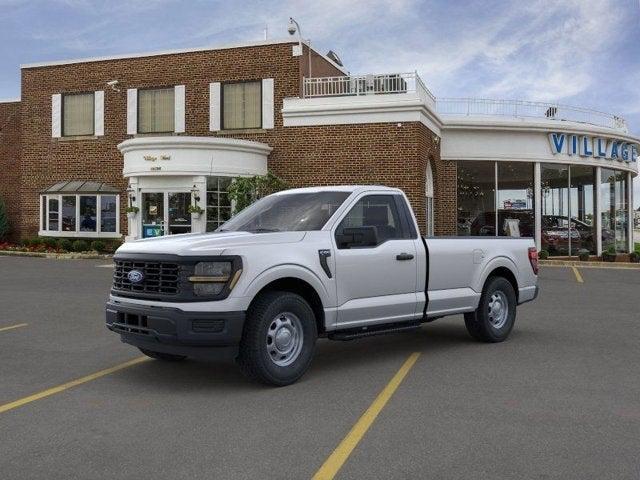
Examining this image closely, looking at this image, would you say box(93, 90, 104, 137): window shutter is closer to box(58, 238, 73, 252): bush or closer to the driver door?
box(58, 238, 73, 252): bush

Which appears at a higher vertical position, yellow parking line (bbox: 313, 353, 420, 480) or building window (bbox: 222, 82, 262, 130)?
building window (bbox: 222, 82, 262, 130)

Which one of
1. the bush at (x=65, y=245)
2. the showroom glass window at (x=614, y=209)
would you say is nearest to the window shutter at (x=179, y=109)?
the bush at (x=65, y=245)

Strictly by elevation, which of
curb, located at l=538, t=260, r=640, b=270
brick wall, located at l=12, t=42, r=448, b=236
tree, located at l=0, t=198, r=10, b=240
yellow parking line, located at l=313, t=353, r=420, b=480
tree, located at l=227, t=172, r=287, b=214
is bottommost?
yellow parking line, located at l=313, t=353, r=420, b=480

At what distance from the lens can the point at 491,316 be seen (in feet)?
28.7

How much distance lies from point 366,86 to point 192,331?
18.6 meters

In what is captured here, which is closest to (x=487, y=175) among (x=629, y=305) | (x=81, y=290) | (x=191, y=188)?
(x=191, y=188)

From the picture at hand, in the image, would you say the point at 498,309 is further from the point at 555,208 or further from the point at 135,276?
the point at 555,208

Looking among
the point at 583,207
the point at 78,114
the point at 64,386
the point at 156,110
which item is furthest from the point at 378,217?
the point at 78,114

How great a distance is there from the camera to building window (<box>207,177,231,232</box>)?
2314cm

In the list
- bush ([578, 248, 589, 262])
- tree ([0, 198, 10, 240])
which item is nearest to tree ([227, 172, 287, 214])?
bush ([578, 248, 589, 262])

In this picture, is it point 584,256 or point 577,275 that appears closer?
point 577,275

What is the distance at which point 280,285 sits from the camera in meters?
6.46

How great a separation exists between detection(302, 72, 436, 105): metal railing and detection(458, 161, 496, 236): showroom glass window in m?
3.38

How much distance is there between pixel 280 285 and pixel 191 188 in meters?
17.1
